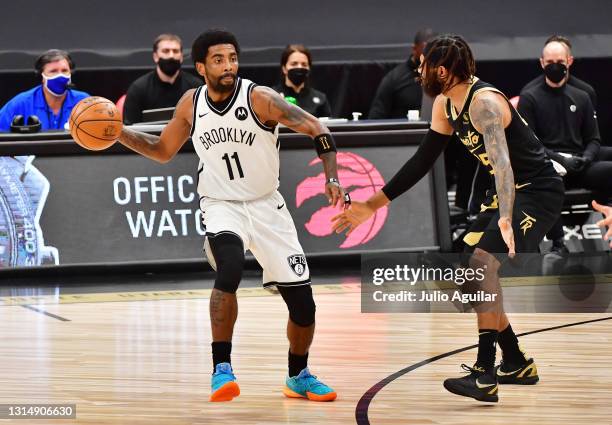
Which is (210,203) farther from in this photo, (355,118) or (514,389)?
(355,118)

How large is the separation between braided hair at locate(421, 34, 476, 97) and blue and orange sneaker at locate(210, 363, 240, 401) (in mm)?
1781

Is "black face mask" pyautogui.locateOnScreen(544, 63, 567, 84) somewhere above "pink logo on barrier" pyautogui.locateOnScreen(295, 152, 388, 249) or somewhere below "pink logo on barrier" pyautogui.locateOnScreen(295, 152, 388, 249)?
above

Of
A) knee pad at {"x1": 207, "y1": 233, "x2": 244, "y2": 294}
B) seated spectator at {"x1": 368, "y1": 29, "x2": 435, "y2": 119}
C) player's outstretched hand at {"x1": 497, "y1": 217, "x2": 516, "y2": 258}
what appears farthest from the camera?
seated spectator at {"x1": 368, "y1": 29, "x2": 435, "y2": 119}

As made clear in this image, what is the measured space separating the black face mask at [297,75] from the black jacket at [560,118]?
213 centimetres

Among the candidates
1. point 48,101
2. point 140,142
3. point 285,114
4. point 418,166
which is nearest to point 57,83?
point 48,101

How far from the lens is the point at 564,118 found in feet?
36.1

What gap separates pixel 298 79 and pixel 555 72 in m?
2.55

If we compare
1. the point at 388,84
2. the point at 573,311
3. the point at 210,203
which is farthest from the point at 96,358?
the point at 388,84

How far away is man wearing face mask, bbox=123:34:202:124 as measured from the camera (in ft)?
36.0

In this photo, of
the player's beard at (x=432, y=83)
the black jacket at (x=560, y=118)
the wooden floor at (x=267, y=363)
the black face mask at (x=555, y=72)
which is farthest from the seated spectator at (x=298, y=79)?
the player's beard at (x=432, y=83)

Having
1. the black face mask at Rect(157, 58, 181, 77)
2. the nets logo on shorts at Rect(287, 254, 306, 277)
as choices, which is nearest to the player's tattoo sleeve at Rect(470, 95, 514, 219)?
the nets logo on shorts at Rect(287, 254, 306, 277)

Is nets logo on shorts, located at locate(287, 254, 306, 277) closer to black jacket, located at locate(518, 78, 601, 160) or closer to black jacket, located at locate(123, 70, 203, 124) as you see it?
black jacket, located at locate(123, 70, 203, 124)

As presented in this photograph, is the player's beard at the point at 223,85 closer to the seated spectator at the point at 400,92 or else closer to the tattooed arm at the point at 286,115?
the tattooed arm at the point at 286,115

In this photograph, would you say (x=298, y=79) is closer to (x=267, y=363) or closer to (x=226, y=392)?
(x=267, y=363)
